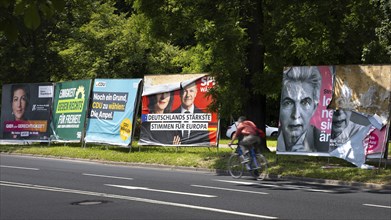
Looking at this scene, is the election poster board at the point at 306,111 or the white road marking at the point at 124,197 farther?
the election poster board at the point at 306,111

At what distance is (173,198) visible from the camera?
1177cm

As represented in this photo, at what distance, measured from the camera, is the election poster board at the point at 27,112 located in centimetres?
2809

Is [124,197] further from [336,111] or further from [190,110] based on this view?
[190,110]

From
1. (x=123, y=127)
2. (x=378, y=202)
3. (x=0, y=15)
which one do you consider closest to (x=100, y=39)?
(x=123, y=127)

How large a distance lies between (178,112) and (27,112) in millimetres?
9217

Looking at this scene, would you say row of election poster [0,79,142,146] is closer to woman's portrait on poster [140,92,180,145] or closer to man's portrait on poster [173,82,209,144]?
woman's portrait on poster [140,92,180,145]

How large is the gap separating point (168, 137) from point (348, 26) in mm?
7823

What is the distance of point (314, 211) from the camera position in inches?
400

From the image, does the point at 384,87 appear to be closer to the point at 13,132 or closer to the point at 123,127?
the point at 123,127

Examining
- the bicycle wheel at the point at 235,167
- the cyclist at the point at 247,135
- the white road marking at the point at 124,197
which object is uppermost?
the cyclist at the point at 247,135

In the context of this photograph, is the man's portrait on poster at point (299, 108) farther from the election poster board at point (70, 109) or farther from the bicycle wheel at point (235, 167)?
the election poster board at point (70, 109)

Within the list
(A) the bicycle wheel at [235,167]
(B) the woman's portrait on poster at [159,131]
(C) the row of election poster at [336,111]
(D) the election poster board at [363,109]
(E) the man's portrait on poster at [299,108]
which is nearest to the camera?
(D) the election poster board at [363,109]

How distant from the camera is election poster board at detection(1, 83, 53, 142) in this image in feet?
92.2

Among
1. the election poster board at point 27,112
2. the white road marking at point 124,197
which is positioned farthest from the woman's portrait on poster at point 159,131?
the white road marking at point 124,197
